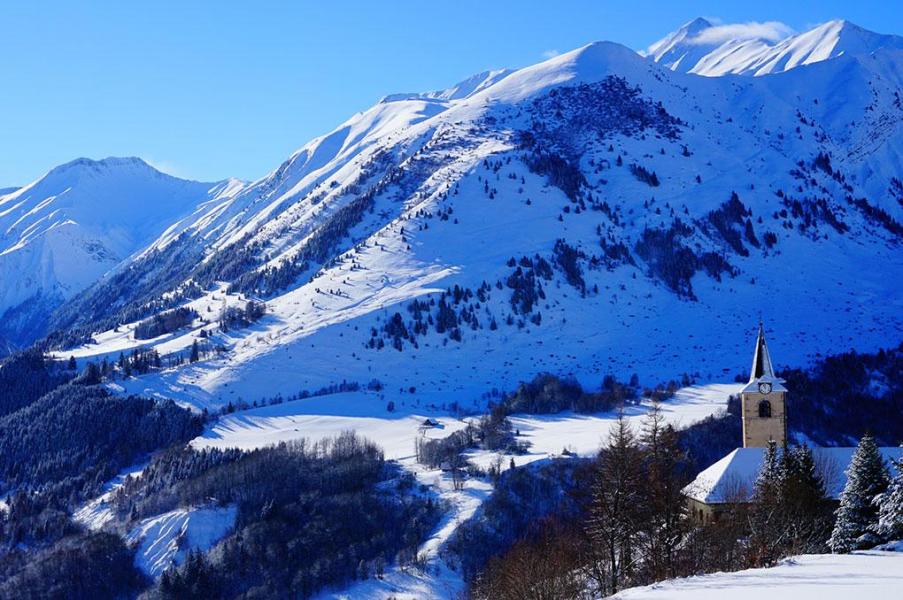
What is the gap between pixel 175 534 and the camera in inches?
3989

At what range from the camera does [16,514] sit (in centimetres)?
11981

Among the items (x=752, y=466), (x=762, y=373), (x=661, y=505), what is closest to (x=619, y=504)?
(x=661, y=505)

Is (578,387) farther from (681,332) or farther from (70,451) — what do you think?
(70,451)

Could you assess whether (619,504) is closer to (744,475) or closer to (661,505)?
(661,505)

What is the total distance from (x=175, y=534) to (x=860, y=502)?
7519cm

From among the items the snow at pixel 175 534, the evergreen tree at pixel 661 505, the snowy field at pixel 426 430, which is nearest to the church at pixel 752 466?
the evergreen tree at pixel 661 505

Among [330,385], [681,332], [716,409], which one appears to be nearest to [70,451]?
[330,385]

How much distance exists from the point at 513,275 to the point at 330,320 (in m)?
36.7

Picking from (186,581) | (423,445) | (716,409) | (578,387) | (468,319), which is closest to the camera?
(186,581)

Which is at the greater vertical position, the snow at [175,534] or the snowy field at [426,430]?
the snowy field at [426,430]

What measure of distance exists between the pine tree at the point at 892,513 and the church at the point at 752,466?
19.8 meters

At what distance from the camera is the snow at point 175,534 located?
98.1 meters

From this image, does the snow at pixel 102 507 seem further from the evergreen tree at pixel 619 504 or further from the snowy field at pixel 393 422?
the evergreen tree at pixel 619 504

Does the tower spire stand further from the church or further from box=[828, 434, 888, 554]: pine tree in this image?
box=[828, 434, 888, 554]: pine tree
